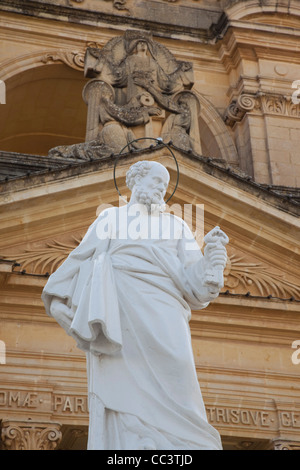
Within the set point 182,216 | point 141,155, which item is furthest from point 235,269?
point 141,155

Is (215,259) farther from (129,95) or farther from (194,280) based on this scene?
(129,95)

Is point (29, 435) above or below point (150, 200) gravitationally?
above

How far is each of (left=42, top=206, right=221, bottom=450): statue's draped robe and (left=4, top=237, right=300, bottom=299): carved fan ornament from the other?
6166 mm

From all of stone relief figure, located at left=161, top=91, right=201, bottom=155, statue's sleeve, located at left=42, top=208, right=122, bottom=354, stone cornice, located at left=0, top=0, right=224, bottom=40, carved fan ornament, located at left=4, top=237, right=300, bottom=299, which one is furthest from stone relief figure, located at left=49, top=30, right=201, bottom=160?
statue's sleeve, located at left=42, top=208, right=122, bottom=354

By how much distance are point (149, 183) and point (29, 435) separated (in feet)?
17.7

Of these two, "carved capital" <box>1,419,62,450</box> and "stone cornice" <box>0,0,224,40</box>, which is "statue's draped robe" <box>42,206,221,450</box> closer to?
"carved capital" <box>1,419,62,450</box>

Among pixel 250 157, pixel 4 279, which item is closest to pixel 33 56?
pixel 250 157

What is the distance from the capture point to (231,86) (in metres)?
18.0

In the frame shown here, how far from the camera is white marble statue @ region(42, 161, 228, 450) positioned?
221 inches

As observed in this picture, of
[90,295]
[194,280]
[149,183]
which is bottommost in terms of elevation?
[90,295]

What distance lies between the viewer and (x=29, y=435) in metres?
11.3
